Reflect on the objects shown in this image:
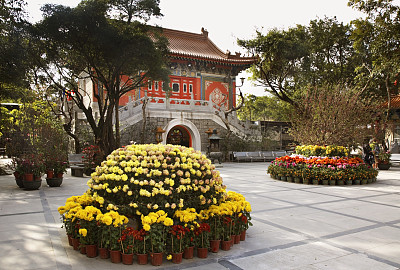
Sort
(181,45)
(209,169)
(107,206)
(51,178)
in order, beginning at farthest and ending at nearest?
1. (181,45)
2. (51,178)
3. (209,169)
4. (107,206)

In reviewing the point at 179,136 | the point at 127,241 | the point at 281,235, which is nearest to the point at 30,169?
the point at 127,241

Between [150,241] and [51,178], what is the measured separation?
22.0ft

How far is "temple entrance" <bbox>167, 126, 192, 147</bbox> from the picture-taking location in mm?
21188

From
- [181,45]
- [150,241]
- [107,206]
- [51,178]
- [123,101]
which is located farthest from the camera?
[181,45]

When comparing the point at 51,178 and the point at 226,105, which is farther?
the point at 226,105

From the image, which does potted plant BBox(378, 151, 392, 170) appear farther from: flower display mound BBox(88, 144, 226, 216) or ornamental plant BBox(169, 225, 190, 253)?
ornamental plant BBox(169, 225, 190, 253)

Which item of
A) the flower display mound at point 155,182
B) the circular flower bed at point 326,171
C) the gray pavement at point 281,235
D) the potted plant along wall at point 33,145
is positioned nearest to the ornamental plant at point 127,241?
the gray pavement at point 281,235

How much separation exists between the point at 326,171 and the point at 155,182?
25.4 ft

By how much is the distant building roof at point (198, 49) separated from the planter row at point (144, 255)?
18.3 metres

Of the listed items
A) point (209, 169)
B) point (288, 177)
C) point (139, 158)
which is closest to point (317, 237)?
point (209, 169)

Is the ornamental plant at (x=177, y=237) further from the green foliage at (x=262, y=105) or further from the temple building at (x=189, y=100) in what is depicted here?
the green foliage at (x=262, y=105)

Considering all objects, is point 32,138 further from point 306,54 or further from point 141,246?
point 306,54

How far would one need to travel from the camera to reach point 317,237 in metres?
4.65

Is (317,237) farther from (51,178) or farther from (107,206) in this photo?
(51,178)
